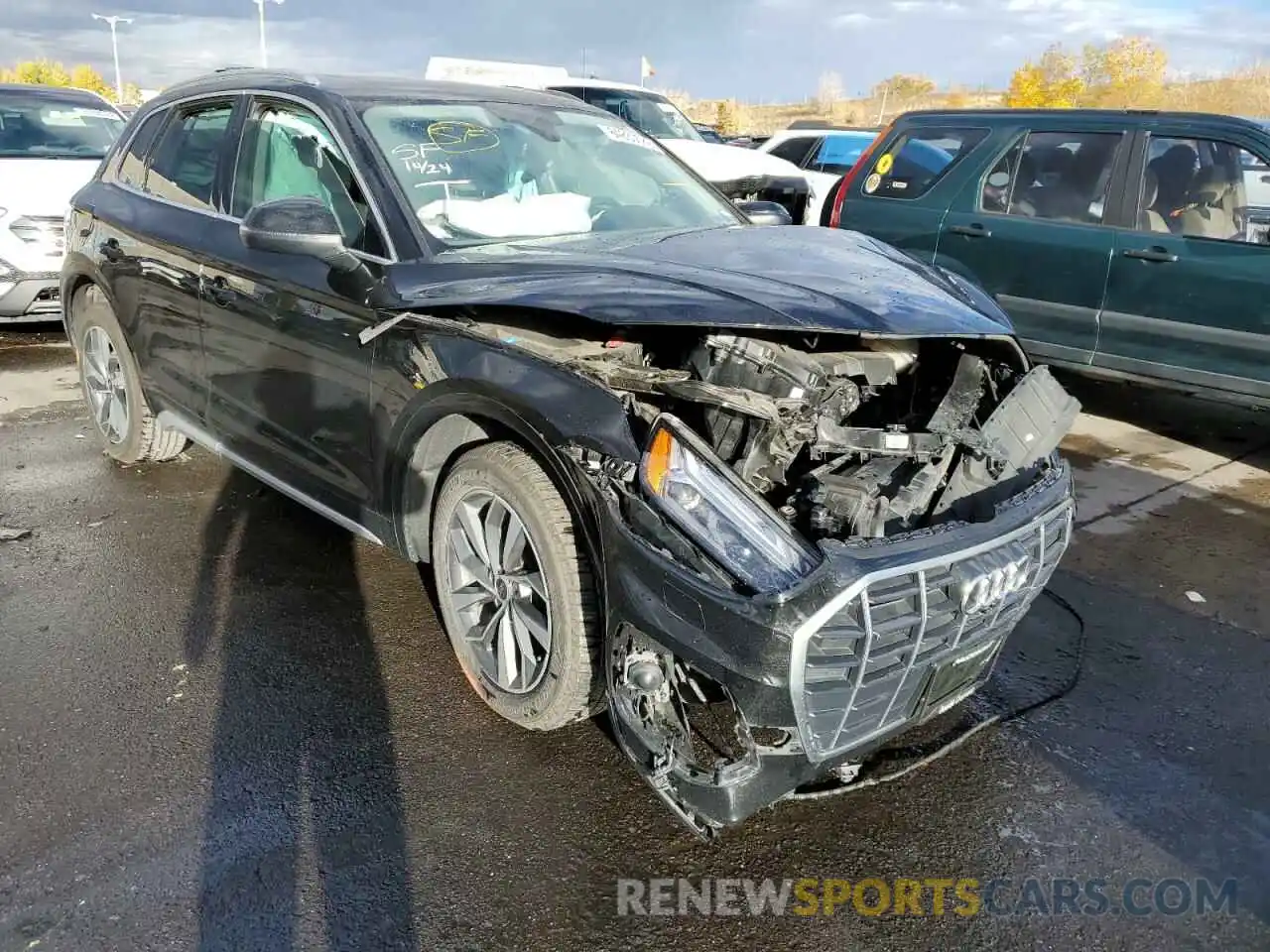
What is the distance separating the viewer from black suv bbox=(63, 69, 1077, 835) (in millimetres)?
2176

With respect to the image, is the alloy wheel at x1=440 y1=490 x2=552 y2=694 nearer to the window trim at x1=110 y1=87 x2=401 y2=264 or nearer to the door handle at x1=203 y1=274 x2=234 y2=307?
the window trim at x1=110 y1=87 x2=401 y2=264

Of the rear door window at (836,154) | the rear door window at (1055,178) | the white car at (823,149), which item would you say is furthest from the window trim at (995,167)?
→ the rear door window at (836,154)

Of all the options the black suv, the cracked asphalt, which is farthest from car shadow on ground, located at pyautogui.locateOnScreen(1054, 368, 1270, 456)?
the black suv

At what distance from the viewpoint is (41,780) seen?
2.62 metres

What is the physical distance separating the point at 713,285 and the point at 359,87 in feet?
5.86

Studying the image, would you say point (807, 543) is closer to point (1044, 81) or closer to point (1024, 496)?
point (1024, 496)

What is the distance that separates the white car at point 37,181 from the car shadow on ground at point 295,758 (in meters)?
4.10

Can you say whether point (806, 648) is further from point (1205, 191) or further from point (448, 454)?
point (1205, 191)

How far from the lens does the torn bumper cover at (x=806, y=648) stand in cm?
205

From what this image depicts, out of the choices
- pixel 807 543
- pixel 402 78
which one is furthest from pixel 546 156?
pixel 807 543

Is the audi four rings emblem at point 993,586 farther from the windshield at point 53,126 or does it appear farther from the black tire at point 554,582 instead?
the windshield at point 53,126

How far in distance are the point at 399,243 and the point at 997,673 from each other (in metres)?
2.42

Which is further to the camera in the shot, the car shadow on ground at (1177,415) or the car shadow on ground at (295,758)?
the car shadow on ground at (1177,415)

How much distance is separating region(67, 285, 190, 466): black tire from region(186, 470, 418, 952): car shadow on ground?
91 cm
